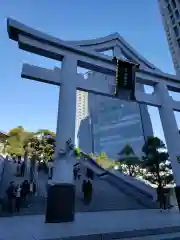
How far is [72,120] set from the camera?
743cm

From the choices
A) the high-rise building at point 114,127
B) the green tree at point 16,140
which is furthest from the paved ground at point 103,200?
the high-rise building at point 114,127

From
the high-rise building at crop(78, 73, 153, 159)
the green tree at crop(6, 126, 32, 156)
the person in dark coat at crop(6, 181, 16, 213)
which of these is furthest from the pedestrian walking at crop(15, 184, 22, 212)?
the high-rise building at crop(78, 73, 153, 159)

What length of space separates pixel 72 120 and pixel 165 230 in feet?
14.7

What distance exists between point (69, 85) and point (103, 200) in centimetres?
692

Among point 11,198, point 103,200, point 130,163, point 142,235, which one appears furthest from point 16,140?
point 142,235

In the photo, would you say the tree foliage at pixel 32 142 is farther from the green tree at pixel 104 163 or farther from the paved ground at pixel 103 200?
the paved ground at pixel 103 200

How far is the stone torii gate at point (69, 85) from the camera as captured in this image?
6.13 meters

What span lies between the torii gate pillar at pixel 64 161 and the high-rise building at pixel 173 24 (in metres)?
31.5

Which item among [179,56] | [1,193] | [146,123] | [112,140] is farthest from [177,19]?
[112,140]

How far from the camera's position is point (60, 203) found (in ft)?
19.7

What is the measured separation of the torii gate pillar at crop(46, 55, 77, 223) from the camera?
596 centimetres

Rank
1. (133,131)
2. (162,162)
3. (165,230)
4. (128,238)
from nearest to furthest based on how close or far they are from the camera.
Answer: (128,238), (165,230), (162,162), (133,131)

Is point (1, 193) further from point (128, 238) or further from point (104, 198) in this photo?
point (128, 238)

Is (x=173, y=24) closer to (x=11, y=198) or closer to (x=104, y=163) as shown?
(x=104, y=163)
